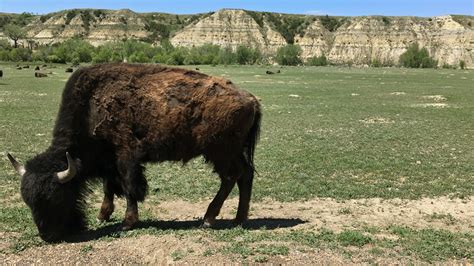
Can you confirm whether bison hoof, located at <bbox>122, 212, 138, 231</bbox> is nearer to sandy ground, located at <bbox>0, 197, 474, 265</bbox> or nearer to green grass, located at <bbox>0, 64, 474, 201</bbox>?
sandy ground, located at <bbox>0, 197, 474, 265</bbox>

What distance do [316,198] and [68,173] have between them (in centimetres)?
531

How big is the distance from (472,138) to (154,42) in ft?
459

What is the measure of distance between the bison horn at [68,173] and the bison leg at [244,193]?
2729 mm

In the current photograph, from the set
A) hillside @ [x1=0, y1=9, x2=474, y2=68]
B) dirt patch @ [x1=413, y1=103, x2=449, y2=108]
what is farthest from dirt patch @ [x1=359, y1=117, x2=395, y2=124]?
hillside @ [x1=0, y1=9, x2=474, y2=68]

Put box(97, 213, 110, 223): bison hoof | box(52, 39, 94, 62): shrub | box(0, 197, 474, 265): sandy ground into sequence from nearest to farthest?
box(0, 197, 474, 265): sandy ground → box(97, 213, 110, 223): bison hoof → box(52, 39, 94, 62): shrub

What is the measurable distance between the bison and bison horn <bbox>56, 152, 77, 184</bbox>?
0.79 feet

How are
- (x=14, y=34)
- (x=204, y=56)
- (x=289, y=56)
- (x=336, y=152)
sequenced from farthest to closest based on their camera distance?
(x=14, y=34), (x=289, y=56), (x=204, y=56), (x=336, y=152)

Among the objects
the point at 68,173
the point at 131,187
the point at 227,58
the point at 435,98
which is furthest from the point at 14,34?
the point at 68,173

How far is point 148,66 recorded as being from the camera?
328 inches

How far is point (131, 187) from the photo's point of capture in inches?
298

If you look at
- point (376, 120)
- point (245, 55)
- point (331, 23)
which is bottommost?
point (376, 120)

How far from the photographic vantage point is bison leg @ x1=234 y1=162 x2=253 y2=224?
26.6 ft

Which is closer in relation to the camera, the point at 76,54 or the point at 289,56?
the point at 76,54

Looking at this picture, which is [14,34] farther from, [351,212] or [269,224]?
[269,224]
